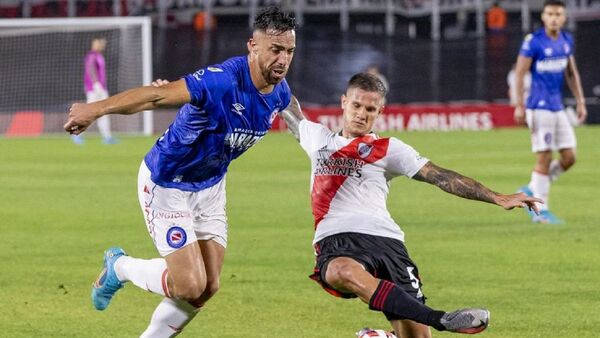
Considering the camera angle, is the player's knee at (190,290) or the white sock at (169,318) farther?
the white sock at (169,318)

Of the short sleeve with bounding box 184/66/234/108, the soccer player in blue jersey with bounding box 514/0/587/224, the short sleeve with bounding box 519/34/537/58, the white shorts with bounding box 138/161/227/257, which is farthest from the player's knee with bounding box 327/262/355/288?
the short sleeve with bounding box 519/34/537/58

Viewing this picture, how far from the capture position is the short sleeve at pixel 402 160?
287 inches

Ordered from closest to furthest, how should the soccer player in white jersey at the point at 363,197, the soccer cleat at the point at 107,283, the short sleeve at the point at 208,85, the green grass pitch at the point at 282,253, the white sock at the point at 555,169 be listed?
the short sleeve at the point at 208,85 → the soccer player in white jersey at the point at 363,197 → the soccer cleat at the point at 107,283 → the green grass pitch at the point at 282,253 → the white sock at the point at 555,169

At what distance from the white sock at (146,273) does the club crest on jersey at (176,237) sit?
0.21 meters

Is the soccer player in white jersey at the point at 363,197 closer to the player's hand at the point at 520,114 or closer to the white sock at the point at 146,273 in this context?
the white sock at the point at 146,273

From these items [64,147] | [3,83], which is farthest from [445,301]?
[3,83]

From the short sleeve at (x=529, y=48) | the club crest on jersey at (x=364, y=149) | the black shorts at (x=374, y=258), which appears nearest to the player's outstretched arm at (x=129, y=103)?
the club crest on jersey at (x=364, y=149)

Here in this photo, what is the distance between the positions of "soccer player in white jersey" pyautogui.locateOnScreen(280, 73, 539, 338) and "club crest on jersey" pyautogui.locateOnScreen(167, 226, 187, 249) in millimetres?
798

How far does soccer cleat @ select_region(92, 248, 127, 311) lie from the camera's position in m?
8.19

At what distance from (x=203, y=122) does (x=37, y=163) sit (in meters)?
16.4

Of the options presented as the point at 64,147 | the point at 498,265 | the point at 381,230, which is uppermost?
the point at 381,230

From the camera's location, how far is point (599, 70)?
3628cm

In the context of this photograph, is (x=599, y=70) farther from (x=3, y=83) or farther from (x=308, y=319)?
(x=308, y=319)

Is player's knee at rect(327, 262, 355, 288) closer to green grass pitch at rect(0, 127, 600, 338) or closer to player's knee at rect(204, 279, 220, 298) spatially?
player's knee at rect(204, 279, 220, 298)
